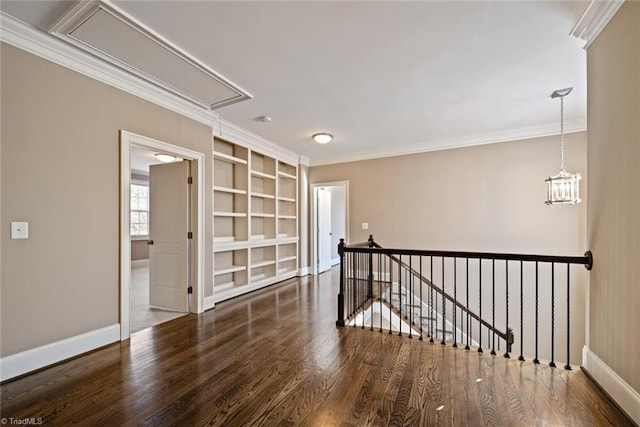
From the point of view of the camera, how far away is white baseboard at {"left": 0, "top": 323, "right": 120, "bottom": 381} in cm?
207

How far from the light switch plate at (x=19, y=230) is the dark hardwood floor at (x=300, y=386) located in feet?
3.56

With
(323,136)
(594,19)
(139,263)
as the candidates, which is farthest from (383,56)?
(139,263)

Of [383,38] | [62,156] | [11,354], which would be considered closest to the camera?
[11,354]

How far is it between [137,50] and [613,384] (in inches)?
169

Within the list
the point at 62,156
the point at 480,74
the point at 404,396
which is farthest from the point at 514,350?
the point at 62,156

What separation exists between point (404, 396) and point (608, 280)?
1.60 metres

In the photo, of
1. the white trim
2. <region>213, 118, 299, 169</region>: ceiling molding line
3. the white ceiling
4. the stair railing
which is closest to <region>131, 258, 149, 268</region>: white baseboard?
the white trim

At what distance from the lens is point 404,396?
1.89 metres

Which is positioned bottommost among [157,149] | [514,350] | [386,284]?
[514,350]

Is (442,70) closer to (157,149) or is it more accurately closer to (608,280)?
(608,280)

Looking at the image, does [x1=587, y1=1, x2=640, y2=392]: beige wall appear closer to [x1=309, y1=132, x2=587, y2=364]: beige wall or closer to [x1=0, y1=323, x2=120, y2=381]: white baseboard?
[x1=309, y1=132, x2=587, y2=364]: beige wall

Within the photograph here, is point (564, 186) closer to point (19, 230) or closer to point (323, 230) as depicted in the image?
point (323, 230)

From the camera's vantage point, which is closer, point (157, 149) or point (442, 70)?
point (442, 70)

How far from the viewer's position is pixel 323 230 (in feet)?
22.4
